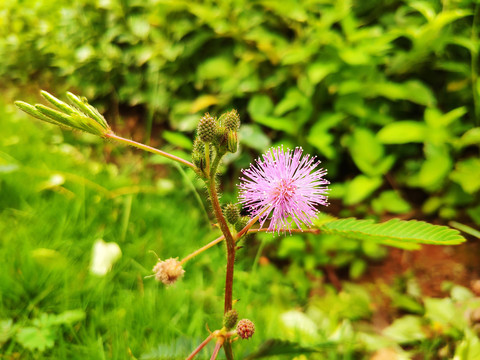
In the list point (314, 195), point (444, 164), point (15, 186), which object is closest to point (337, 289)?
point (444, 164)

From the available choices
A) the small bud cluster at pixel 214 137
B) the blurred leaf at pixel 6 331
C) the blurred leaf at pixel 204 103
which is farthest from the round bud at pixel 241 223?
the blurred leaf at pixel 204 103

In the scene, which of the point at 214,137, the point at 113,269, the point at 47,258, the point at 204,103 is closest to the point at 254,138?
the point at 204,103

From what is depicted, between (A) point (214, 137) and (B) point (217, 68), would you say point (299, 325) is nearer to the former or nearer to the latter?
(A) point (214, 137)

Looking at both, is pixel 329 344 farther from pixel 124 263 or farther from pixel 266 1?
pixel 266 1

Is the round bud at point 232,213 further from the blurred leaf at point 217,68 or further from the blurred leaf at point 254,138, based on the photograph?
the blurred leaf at point 217,68

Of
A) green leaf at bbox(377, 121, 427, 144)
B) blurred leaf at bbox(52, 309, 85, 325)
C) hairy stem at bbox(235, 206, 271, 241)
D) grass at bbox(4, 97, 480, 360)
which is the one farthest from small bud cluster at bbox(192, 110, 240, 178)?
green leaf at bbox(377, 121, 427, 144)
